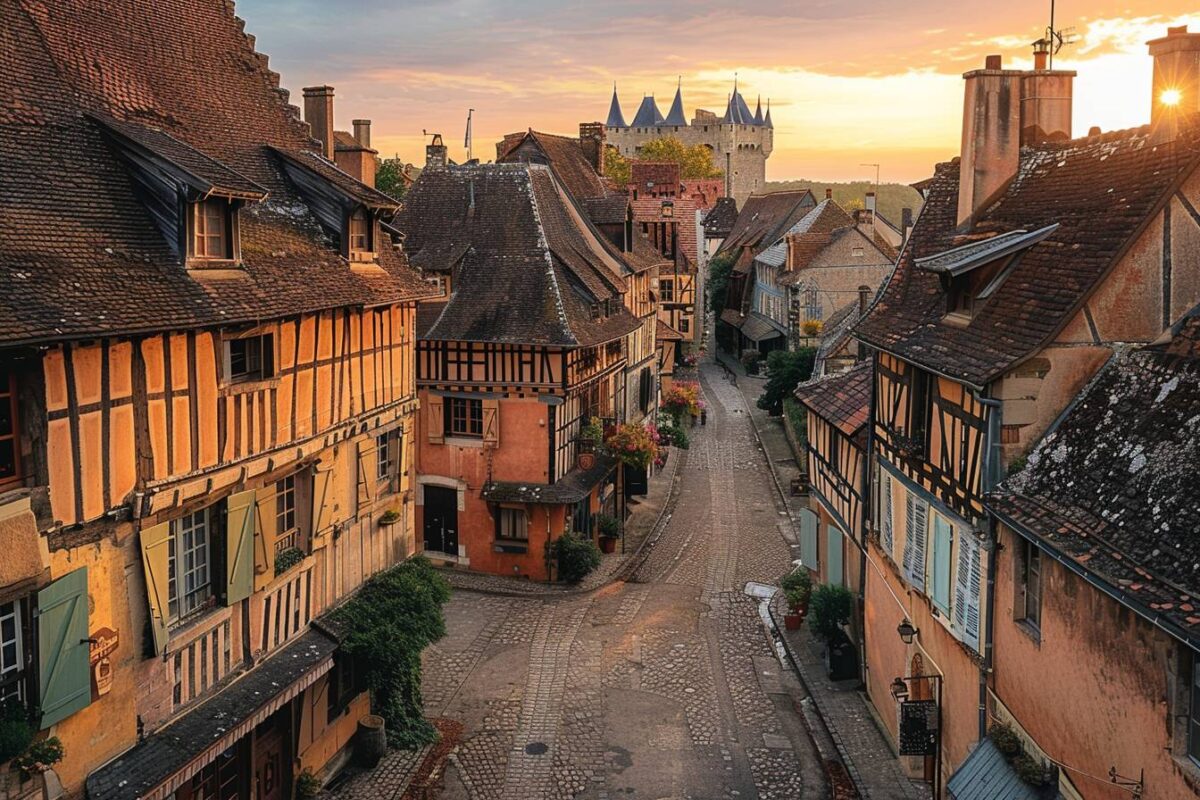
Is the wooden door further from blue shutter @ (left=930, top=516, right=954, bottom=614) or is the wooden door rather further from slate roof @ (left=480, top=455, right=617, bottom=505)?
blue shutter @ (left=930, top=516, right=954, bottom=614)

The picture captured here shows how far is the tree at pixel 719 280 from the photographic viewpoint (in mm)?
58500

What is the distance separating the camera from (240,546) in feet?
36.9

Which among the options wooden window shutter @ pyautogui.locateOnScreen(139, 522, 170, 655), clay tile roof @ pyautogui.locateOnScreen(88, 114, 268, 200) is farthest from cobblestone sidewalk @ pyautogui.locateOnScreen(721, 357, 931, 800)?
clay tile roof @ pyautogui.locateOnScreen(88, 114, 268, 200)

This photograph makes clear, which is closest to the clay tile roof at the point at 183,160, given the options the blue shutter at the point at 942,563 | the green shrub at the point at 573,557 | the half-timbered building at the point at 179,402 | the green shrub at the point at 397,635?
the half-timbered building at the point at 179,402

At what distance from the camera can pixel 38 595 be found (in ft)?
28.0

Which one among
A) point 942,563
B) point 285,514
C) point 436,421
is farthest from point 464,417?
point 942,563

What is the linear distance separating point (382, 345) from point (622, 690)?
21.9 ft

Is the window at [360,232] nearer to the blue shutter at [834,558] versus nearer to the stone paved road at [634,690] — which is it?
the stone paved road at [634,690]

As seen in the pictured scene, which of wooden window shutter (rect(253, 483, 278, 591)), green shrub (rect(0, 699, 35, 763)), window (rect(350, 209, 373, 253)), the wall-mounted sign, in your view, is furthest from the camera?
window (rect(350, 209, 373, 253))

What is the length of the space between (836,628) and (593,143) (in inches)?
828

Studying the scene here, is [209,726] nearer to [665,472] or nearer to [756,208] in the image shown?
[665,472]

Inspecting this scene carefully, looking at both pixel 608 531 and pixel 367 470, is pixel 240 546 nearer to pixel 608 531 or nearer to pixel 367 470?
pixel 367 470

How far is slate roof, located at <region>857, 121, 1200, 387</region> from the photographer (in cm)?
1023

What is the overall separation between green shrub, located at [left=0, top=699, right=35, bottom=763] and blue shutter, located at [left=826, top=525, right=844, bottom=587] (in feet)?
42.2
